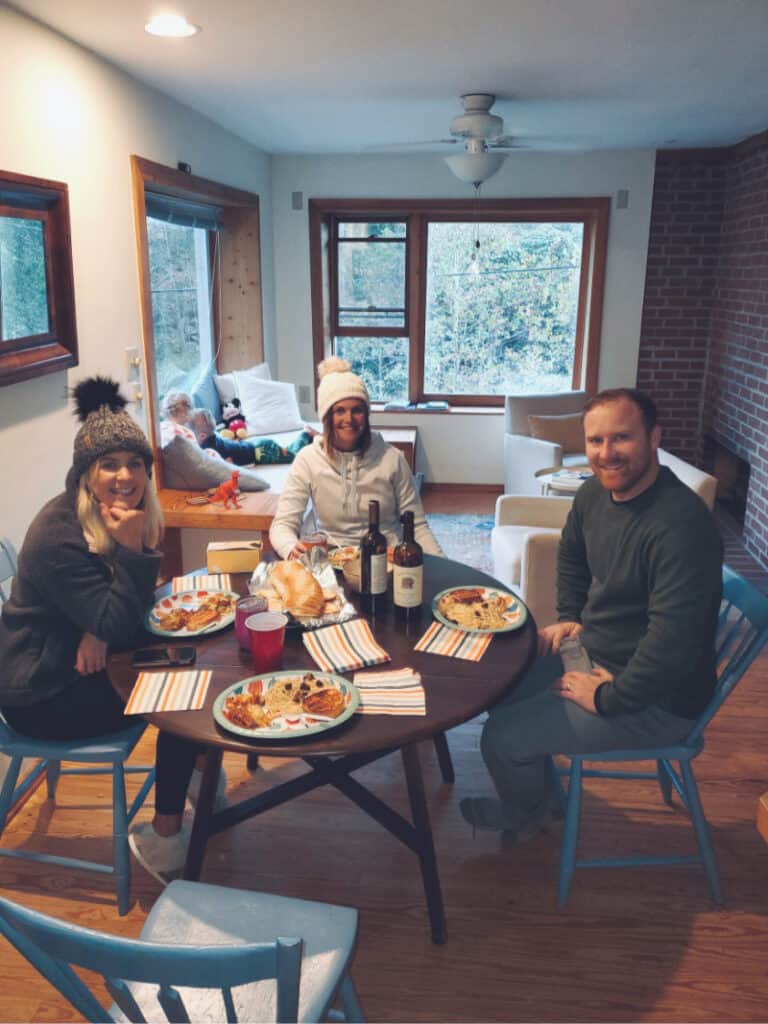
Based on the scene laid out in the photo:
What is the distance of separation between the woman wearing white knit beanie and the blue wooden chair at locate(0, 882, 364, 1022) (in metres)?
1.39

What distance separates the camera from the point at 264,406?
17.3 feet

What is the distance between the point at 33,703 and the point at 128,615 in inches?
14.0

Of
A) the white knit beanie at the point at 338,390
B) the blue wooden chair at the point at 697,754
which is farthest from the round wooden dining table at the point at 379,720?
the white knit beanie at the point at 338,390

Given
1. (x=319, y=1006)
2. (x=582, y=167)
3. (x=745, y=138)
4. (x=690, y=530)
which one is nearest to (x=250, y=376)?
(x=582, y=167)

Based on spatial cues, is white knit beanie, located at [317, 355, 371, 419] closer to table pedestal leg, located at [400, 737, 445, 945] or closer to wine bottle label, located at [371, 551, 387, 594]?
wine bottle label, located at [371, 551, 387, 594]

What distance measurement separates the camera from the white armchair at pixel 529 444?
5.00m

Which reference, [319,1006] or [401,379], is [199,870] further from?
[401,379]

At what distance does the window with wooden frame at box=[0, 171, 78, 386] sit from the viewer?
249 cm

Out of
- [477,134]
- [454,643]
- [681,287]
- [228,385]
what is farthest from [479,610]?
[681,287]

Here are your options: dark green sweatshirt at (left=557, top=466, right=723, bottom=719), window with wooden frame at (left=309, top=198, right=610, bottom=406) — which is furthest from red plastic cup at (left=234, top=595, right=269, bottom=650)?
window with wooden frame at (left=309, top=198, right=610, bottom=406)

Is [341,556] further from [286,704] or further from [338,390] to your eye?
[286,704]

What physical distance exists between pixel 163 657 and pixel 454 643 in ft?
2.22

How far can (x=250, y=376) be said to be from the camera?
535cm

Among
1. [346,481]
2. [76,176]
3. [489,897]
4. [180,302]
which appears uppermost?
[76,176]
